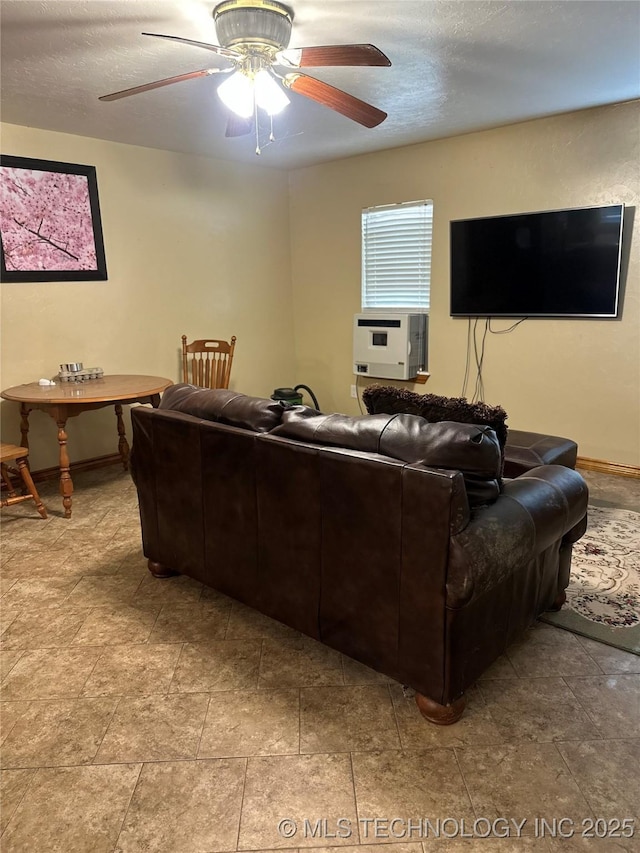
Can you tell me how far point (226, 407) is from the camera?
2.17 metres

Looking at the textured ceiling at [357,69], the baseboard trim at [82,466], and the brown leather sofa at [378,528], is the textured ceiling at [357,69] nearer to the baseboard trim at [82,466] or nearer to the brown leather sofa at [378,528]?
the brown leather sofa at [378,528]

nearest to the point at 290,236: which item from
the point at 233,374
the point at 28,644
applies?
the point at 233,374

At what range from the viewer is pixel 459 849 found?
4.42 feet

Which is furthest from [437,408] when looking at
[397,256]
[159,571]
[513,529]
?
[397,256]

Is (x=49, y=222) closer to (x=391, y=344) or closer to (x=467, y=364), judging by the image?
(x=391, y=344)

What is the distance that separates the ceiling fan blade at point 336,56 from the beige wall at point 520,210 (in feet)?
7.21

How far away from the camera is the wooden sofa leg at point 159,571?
103 inches

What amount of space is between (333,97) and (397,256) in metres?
2.46

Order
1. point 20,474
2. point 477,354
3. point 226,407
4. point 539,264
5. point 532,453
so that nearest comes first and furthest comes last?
point 226,407 < point 532,453 < point 20,474 < point 539,264 < point 477,354

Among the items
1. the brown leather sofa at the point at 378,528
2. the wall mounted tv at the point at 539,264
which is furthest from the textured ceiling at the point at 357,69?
the brown leather sofa at the point at 378,528

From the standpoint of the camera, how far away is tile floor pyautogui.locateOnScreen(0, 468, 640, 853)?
55.4 inches

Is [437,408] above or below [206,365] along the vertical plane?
above

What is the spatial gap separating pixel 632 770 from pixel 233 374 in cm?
421

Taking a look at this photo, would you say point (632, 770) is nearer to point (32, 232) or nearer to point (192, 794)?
point (192, 794)
